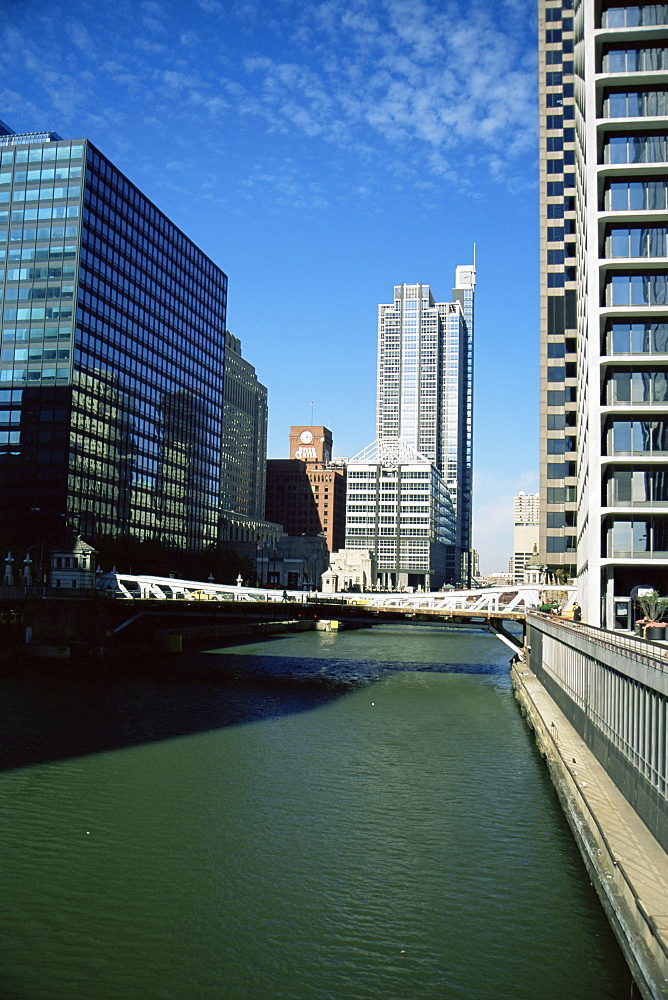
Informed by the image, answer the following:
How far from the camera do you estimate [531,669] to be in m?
68.3

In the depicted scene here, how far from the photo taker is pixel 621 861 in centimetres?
1780

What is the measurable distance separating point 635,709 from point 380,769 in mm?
15686

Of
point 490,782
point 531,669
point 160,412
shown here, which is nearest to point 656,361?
point 531,669

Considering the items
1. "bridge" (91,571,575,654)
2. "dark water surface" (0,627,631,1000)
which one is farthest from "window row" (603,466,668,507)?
"dark water surface" (0,627,631,1000)

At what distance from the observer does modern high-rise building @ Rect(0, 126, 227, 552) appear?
395 ft

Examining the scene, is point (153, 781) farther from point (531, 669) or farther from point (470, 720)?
point (531, 669)

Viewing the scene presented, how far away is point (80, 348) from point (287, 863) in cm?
11031

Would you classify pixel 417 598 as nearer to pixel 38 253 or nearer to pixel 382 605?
pixel 382 605

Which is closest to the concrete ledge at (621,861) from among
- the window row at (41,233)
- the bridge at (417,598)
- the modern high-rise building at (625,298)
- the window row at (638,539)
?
the window row at (638,539)

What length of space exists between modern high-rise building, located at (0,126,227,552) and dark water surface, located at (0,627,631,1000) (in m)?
76.5

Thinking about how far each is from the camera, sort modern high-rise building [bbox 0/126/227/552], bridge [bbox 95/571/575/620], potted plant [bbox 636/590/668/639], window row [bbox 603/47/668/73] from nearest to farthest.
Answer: potted plant [bbox 636/590/668/639]
window row [bbox 603/47/668/73]
bridge [bbox 95/571/575/620]
modern high-rise building [bbox 0/126/227/552]

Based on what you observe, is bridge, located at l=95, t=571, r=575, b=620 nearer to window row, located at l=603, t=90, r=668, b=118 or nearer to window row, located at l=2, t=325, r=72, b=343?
window row, located at l=603, t=90, r=668, b=118

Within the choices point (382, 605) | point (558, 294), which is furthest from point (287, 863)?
point (558, 294)

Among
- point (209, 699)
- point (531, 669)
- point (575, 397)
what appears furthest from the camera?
point (575, 397)
